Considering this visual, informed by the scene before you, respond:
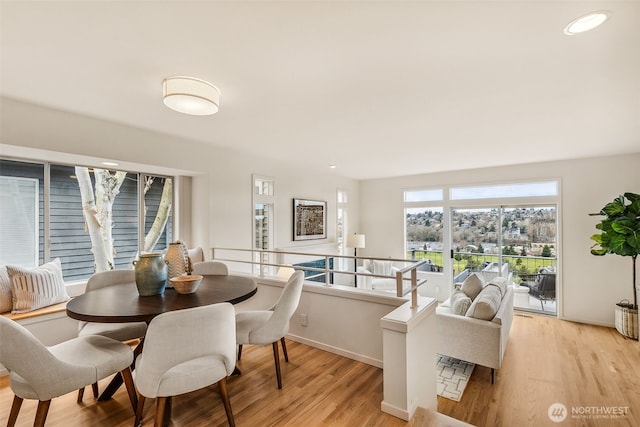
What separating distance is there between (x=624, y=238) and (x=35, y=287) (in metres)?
6.90

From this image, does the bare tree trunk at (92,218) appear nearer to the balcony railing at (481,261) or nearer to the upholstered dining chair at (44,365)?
the upholstered dining chair at (44,365)

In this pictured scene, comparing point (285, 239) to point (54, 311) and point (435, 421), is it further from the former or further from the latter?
point (435, 421)

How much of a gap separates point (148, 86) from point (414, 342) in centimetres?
276

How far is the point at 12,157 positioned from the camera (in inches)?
115

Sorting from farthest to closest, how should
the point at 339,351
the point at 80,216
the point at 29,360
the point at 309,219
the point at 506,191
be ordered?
the point at 309,219 < the point at 506,191 < the point at 80,216 < the point at 339,351 < the point at 29,360

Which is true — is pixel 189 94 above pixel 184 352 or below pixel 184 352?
above

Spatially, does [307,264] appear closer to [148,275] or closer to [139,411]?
[148,275]

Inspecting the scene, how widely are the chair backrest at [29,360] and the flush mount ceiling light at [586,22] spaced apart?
3.15 metres

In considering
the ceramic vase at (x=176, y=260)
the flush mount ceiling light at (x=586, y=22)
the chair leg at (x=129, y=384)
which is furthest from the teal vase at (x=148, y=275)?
the flush mount ceiling light at (x=586, y=22)

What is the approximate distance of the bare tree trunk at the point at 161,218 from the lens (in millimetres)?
3926

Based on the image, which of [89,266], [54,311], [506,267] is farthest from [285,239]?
[506,267]

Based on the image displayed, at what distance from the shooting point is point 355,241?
6469 mm

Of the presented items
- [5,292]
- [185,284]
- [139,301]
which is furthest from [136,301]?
[5,292]

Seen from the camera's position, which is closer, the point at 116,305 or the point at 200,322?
the point at 200,322
